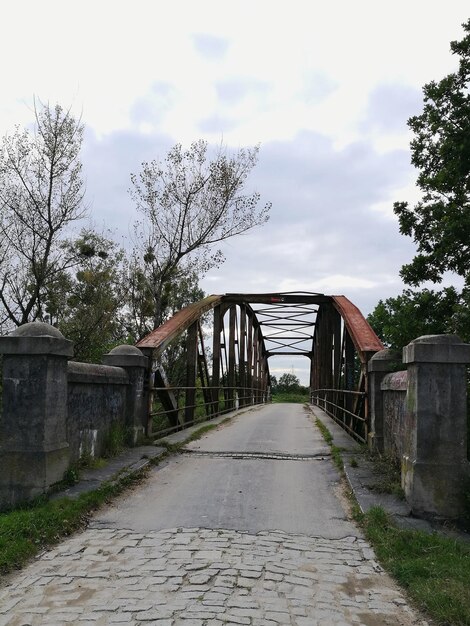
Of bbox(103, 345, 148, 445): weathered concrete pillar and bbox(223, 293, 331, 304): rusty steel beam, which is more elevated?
bbox(223, 293, 331, 304): rusty steel beam

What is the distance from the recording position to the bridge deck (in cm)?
→ 311

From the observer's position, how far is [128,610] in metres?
3.09

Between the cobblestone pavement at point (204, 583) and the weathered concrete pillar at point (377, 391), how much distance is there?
3.03 meters

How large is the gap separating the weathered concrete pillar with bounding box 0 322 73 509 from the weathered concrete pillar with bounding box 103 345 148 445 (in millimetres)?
2381

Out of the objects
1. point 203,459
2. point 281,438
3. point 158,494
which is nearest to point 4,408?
point 158,494

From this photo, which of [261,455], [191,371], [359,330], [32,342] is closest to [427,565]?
[32,342]

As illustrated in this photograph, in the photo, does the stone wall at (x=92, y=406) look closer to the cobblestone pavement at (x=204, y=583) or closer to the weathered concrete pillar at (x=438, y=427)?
the cobblestone pavement at (x=204, y=583)

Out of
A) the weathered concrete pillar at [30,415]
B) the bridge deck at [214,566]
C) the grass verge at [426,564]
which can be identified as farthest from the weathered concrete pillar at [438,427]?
the weathered concrete pillar at [30,415]

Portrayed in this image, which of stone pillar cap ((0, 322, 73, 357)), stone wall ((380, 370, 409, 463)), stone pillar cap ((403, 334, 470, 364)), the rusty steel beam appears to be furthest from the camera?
the rusty steel beam

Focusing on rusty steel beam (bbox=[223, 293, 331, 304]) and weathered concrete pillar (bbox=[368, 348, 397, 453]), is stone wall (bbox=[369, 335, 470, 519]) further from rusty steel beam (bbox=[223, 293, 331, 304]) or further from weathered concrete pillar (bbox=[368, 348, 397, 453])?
rusty steel beam (bbox=[223, 293, 331, 304])

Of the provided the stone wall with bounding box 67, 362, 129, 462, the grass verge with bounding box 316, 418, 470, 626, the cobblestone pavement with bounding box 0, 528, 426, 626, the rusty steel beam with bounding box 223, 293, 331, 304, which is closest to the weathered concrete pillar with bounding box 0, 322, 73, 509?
the stone wall with bounding box 67, 362, 129, 462

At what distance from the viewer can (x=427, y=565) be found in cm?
375

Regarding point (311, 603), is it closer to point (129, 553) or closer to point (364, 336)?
point (129, 553)

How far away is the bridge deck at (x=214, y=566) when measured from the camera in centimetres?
311
